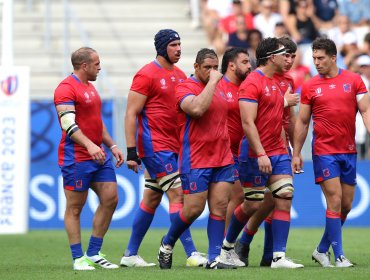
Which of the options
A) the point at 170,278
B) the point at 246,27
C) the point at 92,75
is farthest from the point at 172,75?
the point at 246,27

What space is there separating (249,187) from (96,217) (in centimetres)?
177

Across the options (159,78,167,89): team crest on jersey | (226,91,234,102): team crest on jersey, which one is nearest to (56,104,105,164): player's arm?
(159,78,167,89): team crest on jersey

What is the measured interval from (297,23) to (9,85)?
7.84m

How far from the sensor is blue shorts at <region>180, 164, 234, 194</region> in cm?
1215

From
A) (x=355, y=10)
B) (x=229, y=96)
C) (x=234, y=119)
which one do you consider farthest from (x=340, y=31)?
(x=229, y=96)

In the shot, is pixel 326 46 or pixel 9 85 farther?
pixel 9 85

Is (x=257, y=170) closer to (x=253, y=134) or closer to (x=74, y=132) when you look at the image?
(x=253, y=134)

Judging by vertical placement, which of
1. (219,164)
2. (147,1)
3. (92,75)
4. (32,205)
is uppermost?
(147,1)

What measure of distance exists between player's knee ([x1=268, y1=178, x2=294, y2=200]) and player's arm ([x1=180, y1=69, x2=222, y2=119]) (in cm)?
119

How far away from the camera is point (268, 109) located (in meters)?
12.5

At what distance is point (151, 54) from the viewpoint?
87.0ft

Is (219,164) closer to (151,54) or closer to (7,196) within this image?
(7,196)

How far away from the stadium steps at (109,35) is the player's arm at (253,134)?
42.2 ft

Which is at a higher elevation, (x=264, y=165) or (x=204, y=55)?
(x=204, y=55)
